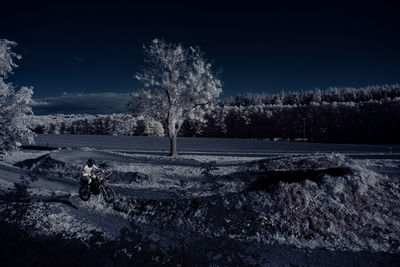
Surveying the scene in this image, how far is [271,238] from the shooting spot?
32.0 feet

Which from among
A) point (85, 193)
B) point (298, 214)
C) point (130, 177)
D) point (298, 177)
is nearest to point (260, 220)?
point (298, 214)

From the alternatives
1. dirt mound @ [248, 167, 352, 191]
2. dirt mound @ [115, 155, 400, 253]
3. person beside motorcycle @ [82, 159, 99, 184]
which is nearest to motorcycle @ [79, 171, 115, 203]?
person beside motorcycle @ [82, 159, 99, 184]

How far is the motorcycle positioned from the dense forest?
177 feet

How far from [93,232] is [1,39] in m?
14.6

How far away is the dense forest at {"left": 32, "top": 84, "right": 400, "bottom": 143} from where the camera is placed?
80625mm

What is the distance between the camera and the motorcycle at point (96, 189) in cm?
1192

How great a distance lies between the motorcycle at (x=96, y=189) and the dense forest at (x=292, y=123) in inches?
2128

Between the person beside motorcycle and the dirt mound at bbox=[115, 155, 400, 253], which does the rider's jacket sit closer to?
the person beside motorcycle

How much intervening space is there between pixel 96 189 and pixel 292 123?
310ft

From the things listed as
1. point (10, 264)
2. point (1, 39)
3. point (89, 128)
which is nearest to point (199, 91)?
point (1, 39)

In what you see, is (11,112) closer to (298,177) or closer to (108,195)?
(108,195)

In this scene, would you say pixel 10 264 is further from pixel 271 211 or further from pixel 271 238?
pixel 271 211

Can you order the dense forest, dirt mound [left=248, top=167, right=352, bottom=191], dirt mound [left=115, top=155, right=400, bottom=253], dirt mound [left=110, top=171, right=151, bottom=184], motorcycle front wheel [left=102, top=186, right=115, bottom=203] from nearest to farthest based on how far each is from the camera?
dirt mound [left=115, top=155, right=400, bottom=253], motorcycle front wheel [left=102, top=186, right=115, bottom=203], dirt mound [left=248, top=167, right=352, bottom=191], dirt mound [left=110, top=171, right=151, bottom=184], the dense forest

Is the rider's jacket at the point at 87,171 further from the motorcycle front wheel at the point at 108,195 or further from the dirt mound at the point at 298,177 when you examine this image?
the dirt mound at the point at 298,177
